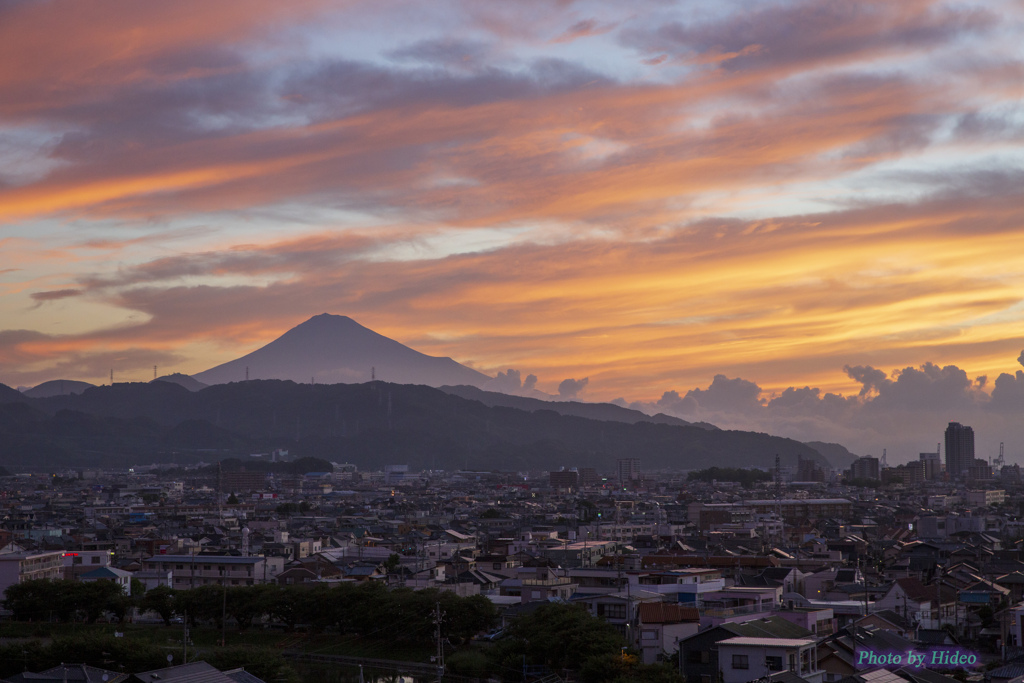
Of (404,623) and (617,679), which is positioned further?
(404,623)

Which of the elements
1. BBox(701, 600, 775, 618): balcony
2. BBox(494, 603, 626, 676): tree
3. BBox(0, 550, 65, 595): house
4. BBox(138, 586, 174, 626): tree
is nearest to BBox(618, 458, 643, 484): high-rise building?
BBox(0, 550, 65, 595): house

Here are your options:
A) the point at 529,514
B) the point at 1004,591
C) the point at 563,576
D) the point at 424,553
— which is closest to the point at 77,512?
the point at 529,514

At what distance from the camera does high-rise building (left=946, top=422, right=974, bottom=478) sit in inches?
5763

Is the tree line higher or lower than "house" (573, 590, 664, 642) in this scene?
lower

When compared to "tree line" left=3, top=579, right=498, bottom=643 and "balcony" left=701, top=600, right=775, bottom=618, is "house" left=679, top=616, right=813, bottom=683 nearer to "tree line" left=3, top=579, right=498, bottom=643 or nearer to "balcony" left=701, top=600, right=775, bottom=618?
"balcony" left=701, top=600, right=775, bottom=618

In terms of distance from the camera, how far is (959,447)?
488ft

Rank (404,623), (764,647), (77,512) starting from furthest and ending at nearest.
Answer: (77,512) < (404,623) < (764,647)

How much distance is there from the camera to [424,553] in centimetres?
4525

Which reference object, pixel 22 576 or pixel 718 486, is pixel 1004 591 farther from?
pixel 718 486

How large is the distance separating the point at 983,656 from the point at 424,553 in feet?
85.4

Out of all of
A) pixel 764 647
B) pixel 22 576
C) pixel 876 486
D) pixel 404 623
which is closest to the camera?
pixel 764 647

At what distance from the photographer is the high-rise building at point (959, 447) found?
14638 centimetres


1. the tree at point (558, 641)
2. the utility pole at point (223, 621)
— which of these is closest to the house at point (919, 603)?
the tree at point (558, 641)

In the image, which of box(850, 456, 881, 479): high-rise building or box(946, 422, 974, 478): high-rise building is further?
box(946, 422, 974, 478): high-rise building
